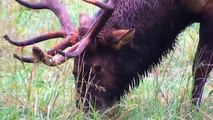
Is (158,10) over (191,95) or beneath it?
over

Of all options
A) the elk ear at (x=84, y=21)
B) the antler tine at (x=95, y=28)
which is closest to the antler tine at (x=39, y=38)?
the elk ear at (x=84, y=21)

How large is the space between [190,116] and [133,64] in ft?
1.94

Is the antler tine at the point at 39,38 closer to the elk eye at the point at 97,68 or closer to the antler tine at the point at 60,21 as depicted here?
the antler tine at the point at 60,21

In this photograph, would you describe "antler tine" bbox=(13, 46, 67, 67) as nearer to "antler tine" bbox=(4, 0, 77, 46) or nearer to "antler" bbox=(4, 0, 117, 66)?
"antler" bbox=(4, 0, 117, 66)

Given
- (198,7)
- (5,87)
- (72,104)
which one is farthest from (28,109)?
(198,7)

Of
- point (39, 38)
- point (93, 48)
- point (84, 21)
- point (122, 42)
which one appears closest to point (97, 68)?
point (93, 48)

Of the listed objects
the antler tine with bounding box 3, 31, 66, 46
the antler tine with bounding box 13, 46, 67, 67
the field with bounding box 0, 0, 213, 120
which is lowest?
the field with bounding box 0, 0, 213, 120

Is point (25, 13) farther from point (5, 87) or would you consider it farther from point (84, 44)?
point (84, 44)

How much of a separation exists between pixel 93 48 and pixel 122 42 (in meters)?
0.22

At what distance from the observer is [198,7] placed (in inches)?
233

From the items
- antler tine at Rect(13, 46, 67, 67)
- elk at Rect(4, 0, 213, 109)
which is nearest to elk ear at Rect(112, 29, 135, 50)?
Result: elk at Rect(4, 0, 213, 109)

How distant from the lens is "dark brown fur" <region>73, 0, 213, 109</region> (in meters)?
5.65

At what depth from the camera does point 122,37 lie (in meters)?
5.62

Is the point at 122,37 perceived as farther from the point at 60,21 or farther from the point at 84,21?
the point at 60,21
